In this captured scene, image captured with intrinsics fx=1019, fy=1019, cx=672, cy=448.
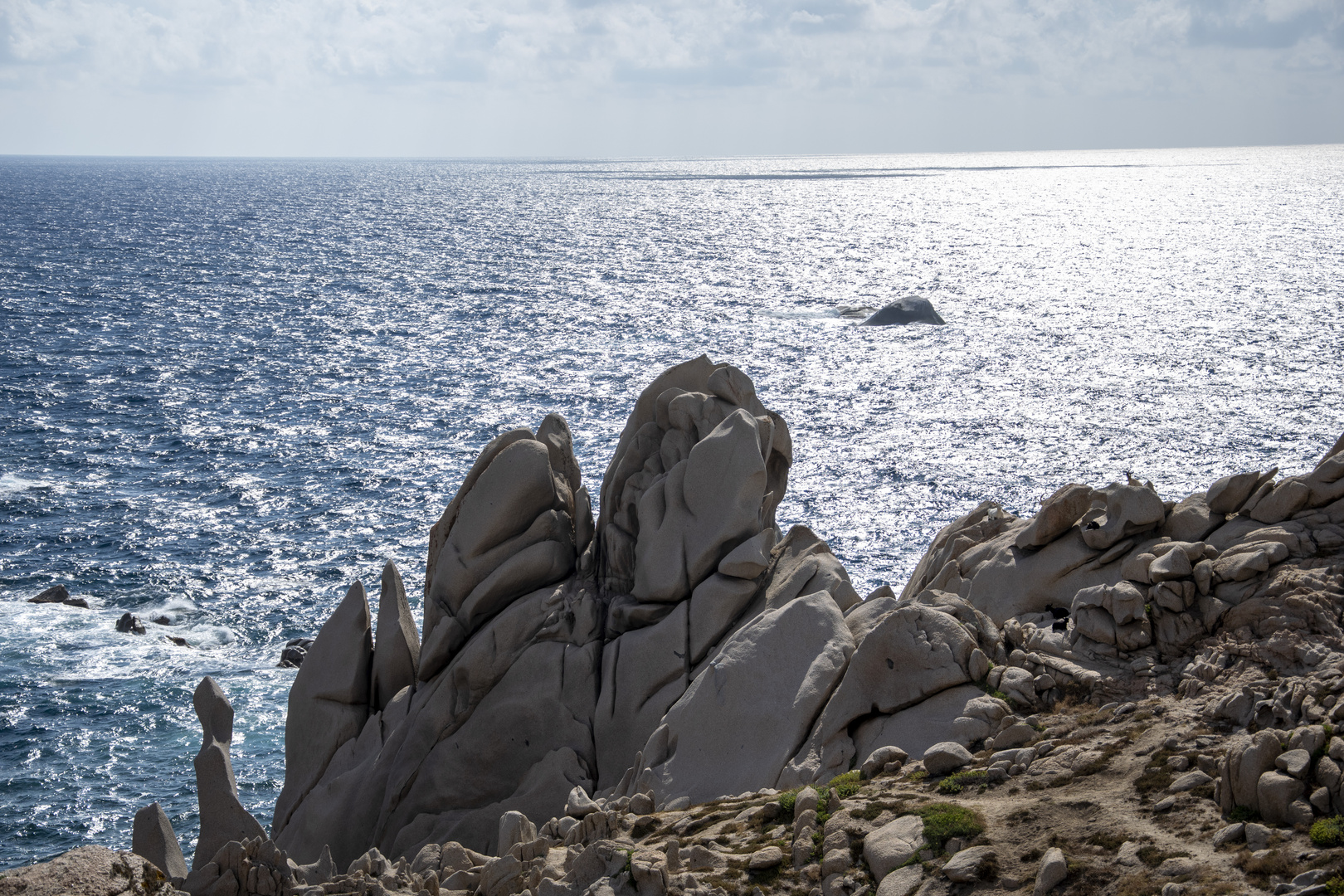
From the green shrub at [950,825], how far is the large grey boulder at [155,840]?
1221 centimetres

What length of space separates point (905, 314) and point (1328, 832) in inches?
4338

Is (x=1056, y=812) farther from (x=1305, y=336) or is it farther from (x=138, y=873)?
(x=1305, y=336)

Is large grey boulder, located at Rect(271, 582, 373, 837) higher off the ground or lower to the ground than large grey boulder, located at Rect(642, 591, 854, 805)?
lower

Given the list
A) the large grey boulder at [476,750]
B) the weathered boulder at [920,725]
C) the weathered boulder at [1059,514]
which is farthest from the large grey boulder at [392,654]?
the weathered boulder at [1059,514]

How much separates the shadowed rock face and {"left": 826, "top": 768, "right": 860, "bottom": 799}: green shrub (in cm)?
10307

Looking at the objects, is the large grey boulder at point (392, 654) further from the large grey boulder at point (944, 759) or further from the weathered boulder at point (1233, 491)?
the weathered boulder at point (1233, 491)

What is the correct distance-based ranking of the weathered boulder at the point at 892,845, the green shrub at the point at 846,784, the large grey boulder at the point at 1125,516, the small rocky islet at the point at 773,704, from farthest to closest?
the large grey boulder at the point at 1125,516 < the green shrub at the point at 846,784 < the weathered boulder at the point at 892,845 < the small rocky islet at the point at 773,704

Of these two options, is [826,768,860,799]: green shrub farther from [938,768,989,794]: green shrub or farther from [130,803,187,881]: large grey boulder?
[130,803,187,881]: large grey boulder

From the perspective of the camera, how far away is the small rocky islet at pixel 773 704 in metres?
12.6

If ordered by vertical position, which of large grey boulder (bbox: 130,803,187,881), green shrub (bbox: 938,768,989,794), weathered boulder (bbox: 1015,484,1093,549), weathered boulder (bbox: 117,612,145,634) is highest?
weathered boulder (bbox: 1015,484,1093,549)

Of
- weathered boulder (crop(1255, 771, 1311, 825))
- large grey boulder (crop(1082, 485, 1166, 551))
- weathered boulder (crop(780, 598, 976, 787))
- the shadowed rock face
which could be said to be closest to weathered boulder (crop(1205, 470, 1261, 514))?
large grey boulder (crop(1082, 485, 1166, 551))

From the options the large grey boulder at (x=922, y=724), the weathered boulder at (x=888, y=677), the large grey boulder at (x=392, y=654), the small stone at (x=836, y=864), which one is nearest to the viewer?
the small stone at (x=836, y=864)

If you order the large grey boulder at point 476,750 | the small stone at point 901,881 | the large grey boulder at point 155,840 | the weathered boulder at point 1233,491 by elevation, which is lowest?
the large grey boulder at point 476,750

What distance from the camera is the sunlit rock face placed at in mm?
17375
